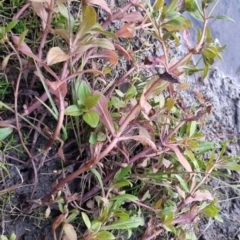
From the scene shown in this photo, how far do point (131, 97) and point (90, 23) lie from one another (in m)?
0.21

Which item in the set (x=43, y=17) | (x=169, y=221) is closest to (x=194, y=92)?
(x=169, y=221)

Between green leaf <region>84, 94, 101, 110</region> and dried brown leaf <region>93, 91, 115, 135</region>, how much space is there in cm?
2

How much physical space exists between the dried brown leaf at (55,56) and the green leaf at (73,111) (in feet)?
0.33

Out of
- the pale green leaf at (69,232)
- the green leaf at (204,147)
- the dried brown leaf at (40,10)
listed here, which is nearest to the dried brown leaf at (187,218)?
the green leaf at (204,147)

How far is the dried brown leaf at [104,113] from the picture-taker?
84cm

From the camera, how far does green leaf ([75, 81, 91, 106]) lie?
0.84m

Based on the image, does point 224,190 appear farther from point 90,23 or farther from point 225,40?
point 90,23

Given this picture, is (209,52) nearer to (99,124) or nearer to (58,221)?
(99,124)

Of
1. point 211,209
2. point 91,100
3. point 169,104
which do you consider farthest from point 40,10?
point 211,209

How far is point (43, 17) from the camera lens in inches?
33.0

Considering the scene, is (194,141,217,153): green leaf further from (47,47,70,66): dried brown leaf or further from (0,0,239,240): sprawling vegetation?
(47,47,70,66): dried brown leaf

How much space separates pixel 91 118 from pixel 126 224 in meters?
0.22

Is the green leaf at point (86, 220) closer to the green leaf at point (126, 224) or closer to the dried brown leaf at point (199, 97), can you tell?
the green leaf at point (126, 224)

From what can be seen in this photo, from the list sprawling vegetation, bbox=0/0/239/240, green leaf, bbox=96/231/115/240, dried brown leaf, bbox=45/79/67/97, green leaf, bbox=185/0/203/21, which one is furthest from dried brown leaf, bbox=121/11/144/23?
green leaf, bbox=96/231/115/240
